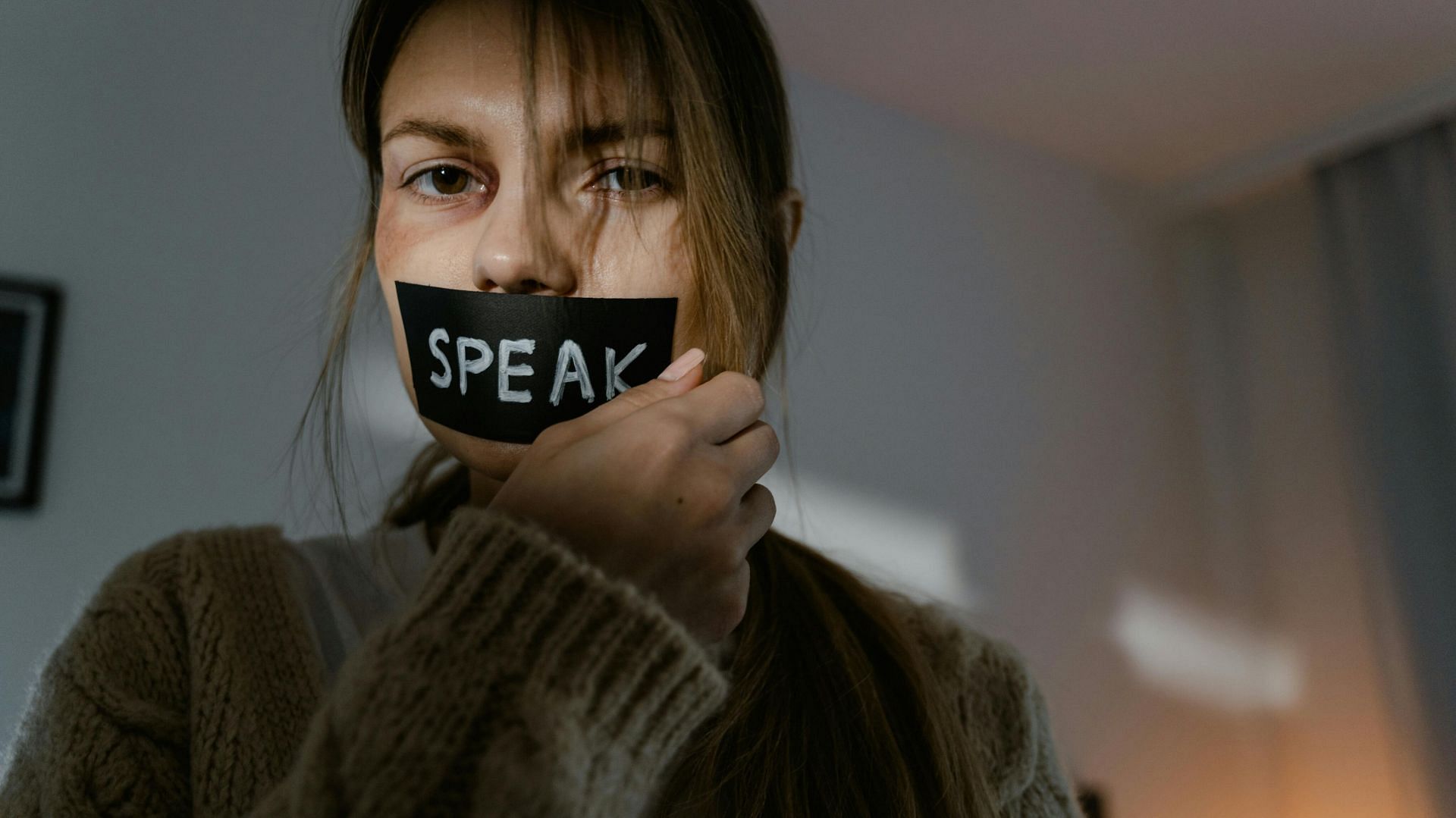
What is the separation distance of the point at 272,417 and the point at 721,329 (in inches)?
41.1

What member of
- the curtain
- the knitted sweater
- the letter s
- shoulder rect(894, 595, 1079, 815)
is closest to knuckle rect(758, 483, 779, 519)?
the knitted sweater

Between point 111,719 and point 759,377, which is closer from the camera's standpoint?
point 111,719

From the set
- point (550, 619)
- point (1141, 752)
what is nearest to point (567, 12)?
point (550, 619)

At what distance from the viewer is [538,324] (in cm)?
61

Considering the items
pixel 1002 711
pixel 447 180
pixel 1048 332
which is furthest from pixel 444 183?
pixel 1048 332

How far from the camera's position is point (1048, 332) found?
252 cm

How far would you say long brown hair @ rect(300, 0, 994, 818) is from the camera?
66cm

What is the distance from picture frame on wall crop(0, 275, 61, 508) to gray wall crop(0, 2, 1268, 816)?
3cm

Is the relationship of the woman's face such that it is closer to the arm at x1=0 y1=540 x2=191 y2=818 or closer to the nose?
the nose

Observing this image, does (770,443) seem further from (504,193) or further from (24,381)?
(24,381)

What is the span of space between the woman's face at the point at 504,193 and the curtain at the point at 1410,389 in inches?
92.6

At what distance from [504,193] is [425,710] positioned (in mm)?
352

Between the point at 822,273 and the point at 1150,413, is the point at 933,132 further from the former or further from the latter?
the point at 1150,413

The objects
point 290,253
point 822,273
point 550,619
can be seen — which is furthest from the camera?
point 822,273
